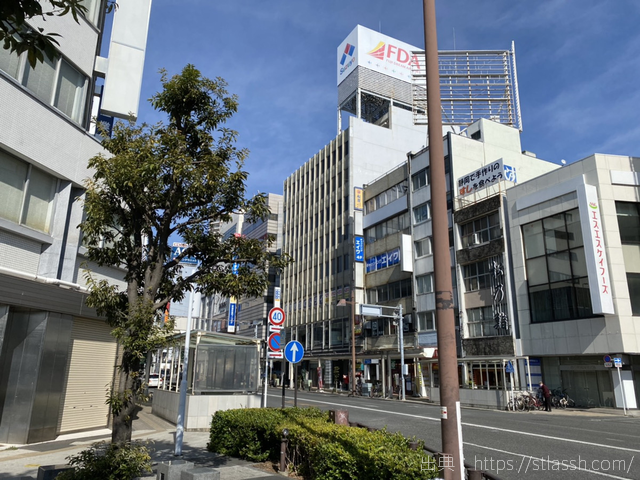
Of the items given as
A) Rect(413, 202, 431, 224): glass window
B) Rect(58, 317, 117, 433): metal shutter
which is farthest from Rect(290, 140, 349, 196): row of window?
Rect(58, 317, 117, 433): metal shutter

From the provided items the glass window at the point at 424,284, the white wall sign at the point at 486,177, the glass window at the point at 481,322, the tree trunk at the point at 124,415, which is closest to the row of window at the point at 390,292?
the glass window at the point at 424,284

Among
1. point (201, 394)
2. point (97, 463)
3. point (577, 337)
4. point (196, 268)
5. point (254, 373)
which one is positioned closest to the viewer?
point (97, 463)

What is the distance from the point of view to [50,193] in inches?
534

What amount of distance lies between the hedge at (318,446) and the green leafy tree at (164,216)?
286cm

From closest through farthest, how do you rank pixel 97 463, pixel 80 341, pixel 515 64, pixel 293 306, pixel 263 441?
pixel 97 463 → pixel 263 441 → pixel 80 341 → pixel 515 64 → pixel 293 306

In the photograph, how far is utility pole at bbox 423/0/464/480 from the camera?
521cm

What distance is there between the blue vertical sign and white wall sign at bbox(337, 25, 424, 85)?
26.2 meters

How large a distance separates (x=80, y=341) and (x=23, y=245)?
150 inches

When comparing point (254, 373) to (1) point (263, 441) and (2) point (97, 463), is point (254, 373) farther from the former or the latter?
(2) point (97, 463)

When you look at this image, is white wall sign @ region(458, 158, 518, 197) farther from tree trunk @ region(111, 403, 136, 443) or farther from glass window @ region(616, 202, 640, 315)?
tree trunk @ region(111, 403, 136, 443)

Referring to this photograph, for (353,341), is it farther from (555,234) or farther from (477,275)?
(555,234)

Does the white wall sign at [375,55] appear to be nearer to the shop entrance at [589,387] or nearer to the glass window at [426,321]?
the glass window at [426,321]

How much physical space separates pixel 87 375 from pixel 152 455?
522 centimetres

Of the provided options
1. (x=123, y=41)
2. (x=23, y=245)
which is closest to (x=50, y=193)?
(x=23, y=245)
